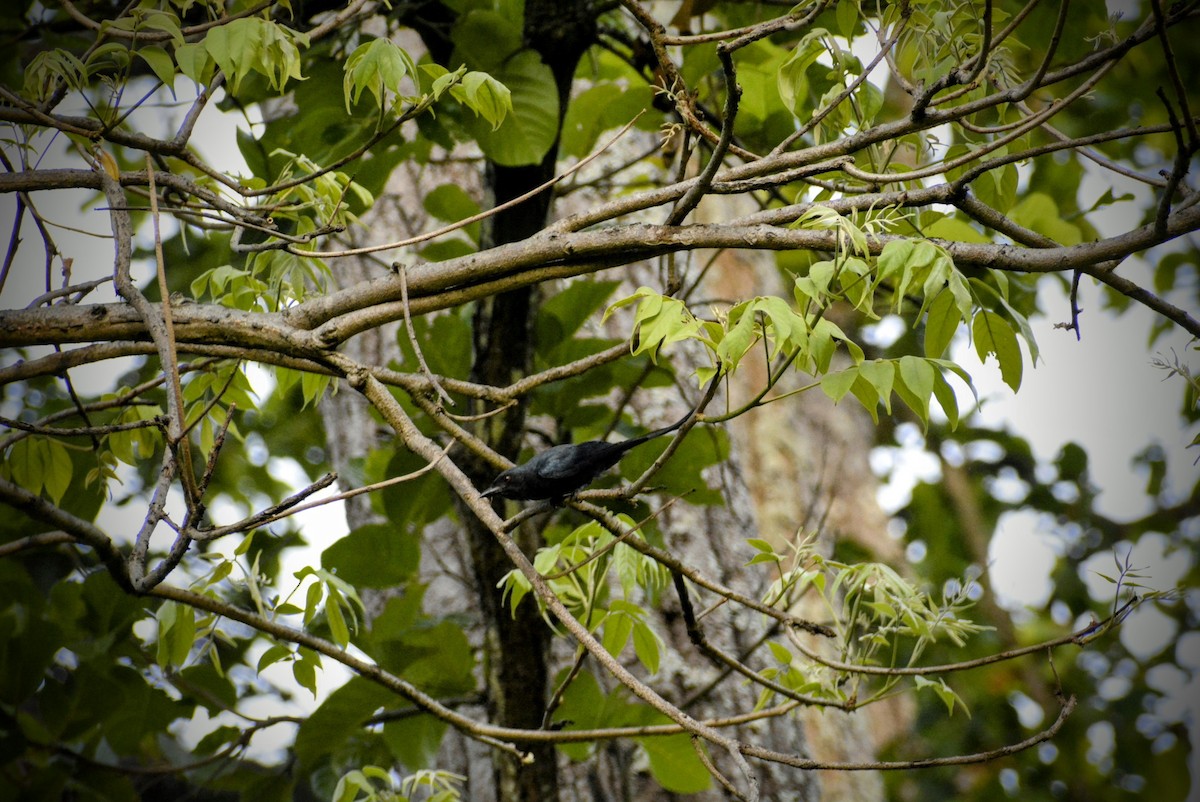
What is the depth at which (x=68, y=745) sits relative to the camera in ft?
8.40

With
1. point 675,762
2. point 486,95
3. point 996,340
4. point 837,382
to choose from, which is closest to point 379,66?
Answer: point 486,95

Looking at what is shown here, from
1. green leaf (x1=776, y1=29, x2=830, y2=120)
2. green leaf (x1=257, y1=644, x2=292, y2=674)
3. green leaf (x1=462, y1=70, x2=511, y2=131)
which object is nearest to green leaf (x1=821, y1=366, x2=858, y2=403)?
green leaf (x1=776, y1=29, x2=830, y2=120)

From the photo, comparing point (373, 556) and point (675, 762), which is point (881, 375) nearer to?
point (675, 762)

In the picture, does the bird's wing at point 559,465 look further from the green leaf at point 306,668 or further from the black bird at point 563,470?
the green leaf at point 306,668

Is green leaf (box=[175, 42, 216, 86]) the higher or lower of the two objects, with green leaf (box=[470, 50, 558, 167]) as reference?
lower

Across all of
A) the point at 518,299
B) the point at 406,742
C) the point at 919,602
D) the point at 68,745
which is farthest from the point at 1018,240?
the point at 68,745

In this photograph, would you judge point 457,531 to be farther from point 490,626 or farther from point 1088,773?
point 1088,773

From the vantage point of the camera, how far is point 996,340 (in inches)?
54.5

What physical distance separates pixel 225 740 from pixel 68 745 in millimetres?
594

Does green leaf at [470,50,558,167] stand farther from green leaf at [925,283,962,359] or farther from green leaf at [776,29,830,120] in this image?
green leaf at [925,283,962,359]

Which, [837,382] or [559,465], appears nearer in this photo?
[837,382]

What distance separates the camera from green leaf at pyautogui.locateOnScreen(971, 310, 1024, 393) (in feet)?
4.50

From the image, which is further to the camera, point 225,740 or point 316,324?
point 225,740

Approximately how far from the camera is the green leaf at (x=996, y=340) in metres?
1.37
